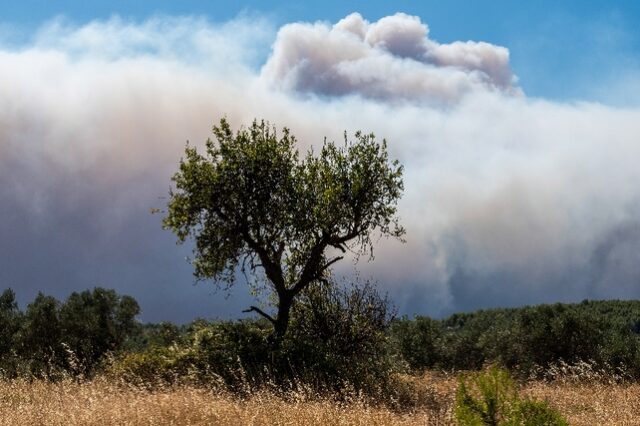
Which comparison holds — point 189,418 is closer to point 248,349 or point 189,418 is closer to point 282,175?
point 248,349

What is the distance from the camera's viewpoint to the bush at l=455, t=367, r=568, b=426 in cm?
709

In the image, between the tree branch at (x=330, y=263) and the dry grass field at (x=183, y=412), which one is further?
the tree branch at (x=330, y=263)

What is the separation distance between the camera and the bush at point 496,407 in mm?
7090

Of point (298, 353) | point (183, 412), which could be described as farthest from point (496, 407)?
point (298, 353)

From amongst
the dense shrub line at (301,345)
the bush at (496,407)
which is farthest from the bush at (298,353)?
the bush at (496,407)

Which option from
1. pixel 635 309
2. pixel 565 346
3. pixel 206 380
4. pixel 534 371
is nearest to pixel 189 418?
pixel 206 380

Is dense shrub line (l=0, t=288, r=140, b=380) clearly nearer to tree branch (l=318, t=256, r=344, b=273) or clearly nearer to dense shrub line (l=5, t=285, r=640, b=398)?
dense shrub line (l=5, t=285, r=640, b=398)

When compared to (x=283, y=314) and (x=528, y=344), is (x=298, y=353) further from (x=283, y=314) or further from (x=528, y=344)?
(x=528, y=344)

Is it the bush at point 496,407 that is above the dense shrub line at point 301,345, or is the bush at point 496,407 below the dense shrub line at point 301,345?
below

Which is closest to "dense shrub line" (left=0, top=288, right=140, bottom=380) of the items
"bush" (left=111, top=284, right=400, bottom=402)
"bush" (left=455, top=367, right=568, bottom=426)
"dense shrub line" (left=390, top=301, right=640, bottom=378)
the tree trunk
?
"bush" (left=111, top=284, right=400, bottom=402)

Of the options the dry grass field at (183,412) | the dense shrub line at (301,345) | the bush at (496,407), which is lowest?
the dry grass field at (183,412)

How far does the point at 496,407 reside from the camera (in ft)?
24.5

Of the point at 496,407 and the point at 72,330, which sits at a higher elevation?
the point at 72,330

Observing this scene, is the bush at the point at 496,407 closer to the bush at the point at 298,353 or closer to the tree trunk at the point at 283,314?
the bush at the point at 298,353
